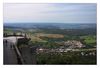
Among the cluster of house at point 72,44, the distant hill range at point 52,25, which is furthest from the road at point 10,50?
the cluster of house at point 72,44

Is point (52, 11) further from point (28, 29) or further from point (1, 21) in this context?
point (1, 21)

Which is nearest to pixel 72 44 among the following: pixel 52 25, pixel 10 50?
pixel 52 25

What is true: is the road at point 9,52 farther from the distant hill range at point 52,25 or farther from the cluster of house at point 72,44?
the cluster of house at point 72,44

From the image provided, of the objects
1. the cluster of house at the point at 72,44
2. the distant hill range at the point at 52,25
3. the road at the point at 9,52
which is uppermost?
the distant hill range at the point at 52,25

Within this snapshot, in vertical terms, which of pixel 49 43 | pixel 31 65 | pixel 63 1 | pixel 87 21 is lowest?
pixel 31 65

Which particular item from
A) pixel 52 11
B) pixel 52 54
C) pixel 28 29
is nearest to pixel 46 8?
pixel 52 11

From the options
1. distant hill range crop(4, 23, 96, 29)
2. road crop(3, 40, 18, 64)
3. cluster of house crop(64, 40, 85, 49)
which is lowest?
road crop(3, 40, 18, 64)

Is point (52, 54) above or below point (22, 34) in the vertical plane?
below

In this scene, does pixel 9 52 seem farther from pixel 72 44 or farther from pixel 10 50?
pixel 72 44

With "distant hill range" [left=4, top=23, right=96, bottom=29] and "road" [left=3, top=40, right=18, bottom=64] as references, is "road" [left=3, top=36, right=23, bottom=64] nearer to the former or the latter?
"road" [left=3, top=40, right=18, bottom=64]

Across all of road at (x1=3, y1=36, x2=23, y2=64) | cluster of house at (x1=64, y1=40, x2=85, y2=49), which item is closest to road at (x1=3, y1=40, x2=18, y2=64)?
road at (x1=3, y1=36, x2=23, y2=64)
